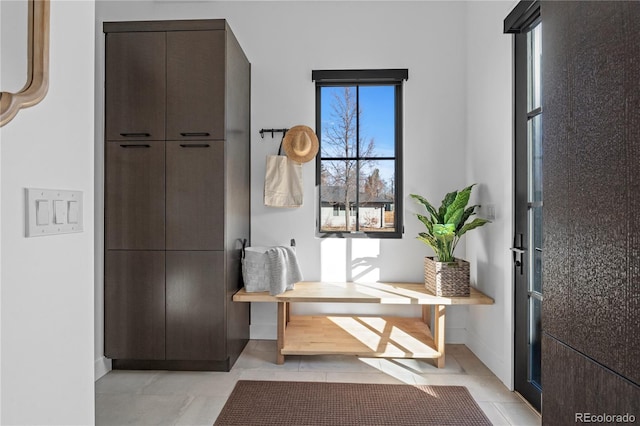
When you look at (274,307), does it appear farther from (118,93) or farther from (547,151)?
(547,151)

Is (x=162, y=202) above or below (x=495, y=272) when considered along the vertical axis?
above

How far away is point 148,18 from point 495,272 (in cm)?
333

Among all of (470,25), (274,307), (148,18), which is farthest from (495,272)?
(148,18)

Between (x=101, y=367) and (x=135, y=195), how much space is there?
116cm

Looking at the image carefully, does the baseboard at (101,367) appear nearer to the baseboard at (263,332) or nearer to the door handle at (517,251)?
the baseboard at (263,332)

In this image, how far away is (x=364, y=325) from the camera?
284 centimetres

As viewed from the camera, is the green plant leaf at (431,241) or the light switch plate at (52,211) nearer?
the light switch plate at (52,211)

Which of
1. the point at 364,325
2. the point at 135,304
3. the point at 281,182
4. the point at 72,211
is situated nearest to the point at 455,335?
the point at 364,325

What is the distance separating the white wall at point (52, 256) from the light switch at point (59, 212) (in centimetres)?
4

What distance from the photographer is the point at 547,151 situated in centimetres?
86

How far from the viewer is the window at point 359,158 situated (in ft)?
10.0

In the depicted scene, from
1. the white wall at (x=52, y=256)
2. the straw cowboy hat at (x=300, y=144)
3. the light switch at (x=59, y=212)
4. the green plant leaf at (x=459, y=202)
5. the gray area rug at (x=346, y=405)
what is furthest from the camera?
the straw cowboy hat at (x=300, y=144)

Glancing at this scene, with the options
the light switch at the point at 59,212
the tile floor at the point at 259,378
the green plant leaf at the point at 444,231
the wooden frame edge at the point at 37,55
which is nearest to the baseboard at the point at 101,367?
the tile floor at the point at 259,378

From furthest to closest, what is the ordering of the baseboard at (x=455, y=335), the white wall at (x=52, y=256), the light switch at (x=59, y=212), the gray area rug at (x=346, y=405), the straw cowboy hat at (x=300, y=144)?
the baseboard at (x=455, y=335) → the straw cowboy hat at (x=300, y=144) → the gray area rug at (x=346, y=405) → the light switch at (x=59, y=212) → the white wall at (x=52, y=256)
